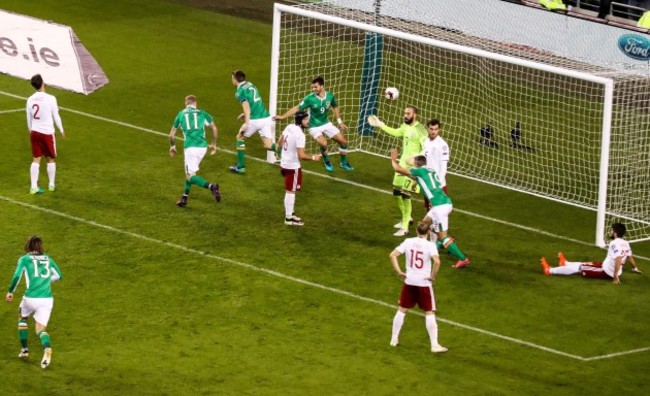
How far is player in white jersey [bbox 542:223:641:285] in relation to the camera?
2295cm

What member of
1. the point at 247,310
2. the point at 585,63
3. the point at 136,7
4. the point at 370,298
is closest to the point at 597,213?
the point at 585,63

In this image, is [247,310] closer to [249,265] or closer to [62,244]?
[249,265]

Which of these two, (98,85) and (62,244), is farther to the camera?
(98,85)

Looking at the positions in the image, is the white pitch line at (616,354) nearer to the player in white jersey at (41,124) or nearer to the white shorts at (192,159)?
the white shorts at (192,159)

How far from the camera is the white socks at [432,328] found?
19.7m

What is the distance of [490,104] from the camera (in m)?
31.2

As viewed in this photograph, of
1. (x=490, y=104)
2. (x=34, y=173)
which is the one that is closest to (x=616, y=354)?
(x=34, y=173)

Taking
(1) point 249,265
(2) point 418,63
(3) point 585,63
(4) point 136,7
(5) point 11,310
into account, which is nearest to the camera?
(5) point 11,310

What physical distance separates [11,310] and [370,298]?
5257 mm

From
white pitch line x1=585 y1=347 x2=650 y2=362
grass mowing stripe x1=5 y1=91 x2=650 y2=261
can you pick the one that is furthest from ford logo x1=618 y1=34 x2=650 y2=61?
white pitch line x1=585 y1=347 x2=650 y2=362

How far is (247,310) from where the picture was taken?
69.9 ft

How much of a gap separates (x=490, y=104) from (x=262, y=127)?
18.4 ft

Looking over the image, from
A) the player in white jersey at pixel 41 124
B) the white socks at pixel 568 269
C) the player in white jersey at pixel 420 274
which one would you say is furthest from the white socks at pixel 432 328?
the player in white jersey at pixel 41 124

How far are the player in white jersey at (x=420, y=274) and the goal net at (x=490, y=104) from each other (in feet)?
20.7
